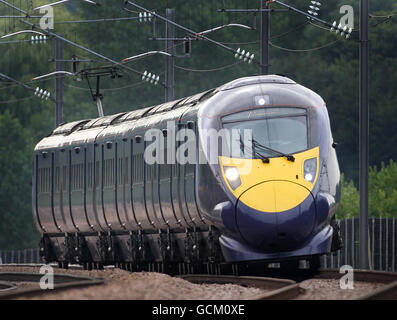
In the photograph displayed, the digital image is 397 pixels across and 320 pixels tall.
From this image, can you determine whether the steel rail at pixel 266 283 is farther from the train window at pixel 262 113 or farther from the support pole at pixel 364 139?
the support pole at pixel 364 139

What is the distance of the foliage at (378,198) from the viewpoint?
138 feet

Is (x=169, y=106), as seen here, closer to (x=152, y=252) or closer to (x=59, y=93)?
(x=152, y=252)

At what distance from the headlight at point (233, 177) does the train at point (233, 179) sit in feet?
0.05

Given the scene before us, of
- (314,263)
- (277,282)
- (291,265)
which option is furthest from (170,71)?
(277,282)

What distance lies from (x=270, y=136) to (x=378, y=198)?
21.4 meters

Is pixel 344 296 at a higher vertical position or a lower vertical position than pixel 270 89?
lower

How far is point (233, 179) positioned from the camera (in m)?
21.6

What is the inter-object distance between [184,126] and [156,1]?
5936cm

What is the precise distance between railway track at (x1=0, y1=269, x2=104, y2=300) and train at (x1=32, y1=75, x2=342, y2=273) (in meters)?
2.40

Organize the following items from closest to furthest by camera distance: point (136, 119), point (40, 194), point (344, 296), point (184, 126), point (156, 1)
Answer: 1. point (344, 296)
2. point (184, 126)
3. point (136, 119)
4. point (40, 194)
5. point (156, 1)
